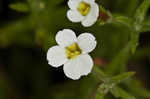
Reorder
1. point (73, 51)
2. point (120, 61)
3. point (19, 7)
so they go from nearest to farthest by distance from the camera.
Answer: point (73, 51) → point (120, 61) → point (19, 7)

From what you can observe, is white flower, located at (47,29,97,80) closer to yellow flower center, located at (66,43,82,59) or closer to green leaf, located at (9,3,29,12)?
yellow flower center, located at (66,43,82,59)

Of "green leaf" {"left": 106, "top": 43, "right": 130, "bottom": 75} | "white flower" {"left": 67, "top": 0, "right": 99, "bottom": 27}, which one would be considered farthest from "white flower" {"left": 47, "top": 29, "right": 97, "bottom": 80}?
"green leaf" {"left": 106, "top": 43, "right": 130, "bottom": 75}

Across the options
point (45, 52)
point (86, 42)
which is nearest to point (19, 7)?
point (45, 52)

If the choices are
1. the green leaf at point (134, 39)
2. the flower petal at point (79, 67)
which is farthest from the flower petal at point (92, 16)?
the green leaf at point (134, 39)

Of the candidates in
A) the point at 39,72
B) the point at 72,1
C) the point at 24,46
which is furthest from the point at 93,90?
the point at 72,1

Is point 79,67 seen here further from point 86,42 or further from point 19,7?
point 19,7

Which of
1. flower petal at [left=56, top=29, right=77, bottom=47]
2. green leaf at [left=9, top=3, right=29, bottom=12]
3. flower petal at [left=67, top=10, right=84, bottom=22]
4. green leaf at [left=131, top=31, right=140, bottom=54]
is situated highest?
flower petal at [left=67, top=10, right=84, bottom=22]
